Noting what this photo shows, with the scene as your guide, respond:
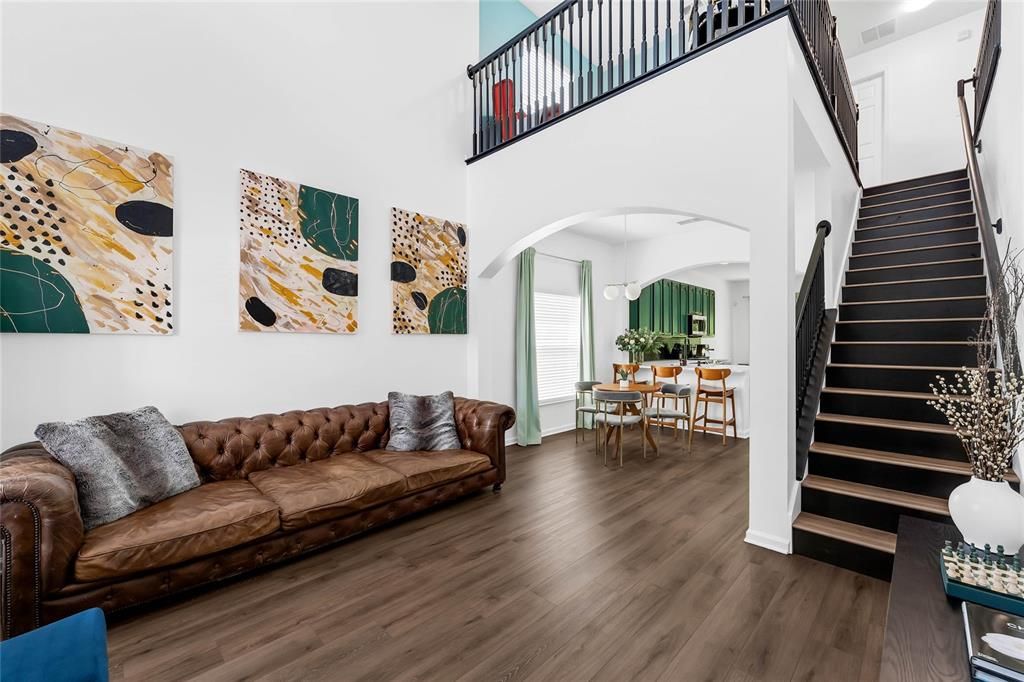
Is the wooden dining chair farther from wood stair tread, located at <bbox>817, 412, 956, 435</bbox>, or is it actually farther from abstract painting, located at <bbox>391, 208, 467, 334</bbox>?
abstract painting, located at <bbox>391, 208, 467, 334</bbox>

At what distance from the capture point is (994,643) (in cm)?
114

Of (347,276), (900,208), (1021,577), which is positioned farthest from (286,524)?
(900,208)

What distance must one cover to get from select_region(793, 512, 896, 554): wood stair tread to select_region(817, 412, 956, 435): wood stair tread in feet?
2.36

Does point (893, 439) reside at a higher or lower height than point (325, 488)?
higher

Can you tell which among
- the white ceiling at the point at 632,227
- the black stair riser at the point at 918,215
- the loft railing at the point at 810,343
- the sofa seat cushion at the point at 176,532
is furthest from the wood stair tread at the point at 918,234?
the sofa seat cushion at the point at 176,532

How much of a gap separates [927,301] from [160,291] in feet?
19.6

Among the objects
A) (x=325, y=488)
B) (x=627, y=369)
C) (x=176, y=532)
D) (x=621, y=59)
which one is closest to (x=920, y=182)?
(x=627, y=369)

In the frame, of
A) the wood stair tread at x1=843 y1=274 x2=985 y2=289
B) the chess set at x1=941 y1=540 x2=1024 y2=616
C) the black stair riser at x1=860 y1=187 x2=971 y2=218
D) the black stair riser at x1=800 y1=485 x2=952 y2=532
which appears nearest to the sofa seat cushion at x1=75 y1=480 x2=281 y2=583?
the chess set at x1=941 y1=540 x2=1024 y2=616

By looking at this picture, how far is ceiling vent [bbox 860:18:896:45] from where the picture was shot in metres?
6.39

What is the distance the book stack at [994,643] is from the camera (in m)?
1.04

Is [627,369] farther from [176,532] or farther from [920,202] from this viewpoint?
[176,532]

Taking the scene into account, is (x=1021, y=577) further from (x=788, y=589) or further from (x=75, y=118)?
(x=75, y=118)

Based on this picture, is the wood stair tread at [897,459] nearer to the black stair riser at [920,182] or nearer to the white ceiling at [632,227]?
the white ceiling at [632,227]

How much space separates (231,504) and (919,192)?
301 inches
